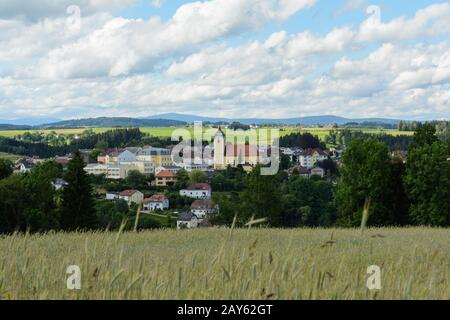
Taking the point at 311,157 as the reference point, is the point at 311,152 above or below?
above

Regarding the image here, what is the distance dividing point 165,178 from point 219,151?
18688 millimetres

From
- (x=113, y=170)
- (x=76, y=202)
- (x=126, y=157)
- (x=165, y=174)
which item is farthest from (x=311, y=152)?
(x=76, y=202)

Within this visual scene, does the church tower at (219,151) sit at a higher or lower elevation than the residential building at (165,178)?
higher

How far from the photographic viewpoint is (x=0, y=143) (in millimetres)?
195250

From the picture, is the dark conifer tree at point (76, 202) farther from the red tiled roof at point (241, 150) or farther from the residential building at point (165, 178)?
the red tiled roof at point (241, 150)

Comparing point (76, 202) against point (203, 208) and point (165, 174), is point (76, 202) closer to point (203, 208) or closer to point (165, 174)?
point (203, 208)

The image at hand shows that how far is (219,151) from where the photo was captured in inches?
5453

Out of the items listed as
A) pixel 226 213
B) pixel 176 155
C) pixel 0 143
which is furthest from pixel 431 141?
pixel 0 143

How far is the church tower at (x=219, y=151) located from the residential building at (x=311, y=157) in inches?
882

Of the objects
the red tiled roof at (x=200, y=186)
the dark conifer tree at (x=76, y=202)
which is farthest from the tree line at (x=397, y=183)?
the red tiled roof at (x=200, y=186)

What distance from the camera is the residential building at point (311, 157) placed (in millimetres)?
156000

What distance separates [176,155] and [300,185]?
92903mm

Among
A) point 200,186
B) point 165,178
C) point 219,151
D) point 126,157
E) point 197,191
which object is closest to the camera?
point 197,191
